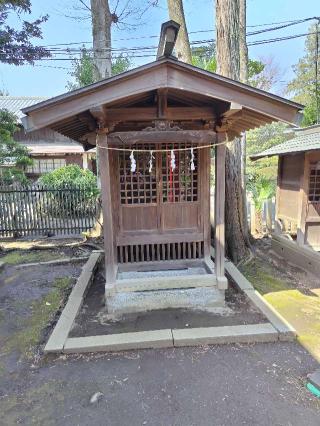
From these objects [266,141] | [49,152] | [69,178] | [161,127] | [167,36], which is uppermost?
[266,141]

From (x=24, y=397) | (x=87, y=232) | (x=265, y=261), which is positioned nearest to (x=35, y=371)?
(x=24, y=397)

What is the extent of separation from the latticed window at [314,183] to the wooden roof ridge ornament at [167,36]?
4.51 m

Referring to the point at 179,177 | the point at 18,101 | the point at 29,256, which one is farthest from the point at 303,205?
the point at 18,101

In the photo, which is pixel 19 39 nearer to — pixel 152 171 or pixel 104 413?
pixel 152 171

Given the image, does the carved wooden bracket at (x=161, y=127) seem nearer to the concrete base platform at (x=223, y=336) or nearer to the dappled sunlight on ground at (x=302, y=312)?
the concrete base platform at (x=223, y=336)

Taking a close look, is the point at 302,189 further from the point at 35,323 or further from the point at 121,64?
the point at 121,64

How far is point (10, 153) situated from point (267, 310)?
9.55 m

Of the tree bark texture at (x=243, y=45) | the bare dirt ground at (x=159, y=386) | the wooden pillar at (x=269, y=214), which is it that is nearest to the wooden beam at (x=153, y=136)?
the bare dirt ground at (x=159, y=386)

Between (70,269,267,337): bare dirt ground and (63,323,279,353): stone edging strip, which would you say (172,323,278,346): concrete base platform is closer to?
(63,323,279,353): stone edging strip

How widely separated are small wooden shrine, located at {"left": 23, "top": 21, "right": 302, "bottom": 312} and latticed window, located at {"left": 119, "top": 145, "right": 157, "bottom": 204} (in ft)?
0.06

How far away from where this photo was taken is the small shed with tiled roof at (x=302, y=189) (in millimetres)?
6312

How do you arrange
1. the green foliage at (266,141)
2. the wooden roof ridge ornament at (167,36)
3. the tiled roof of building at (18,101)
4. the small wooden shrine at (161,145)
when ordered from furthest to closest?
the tiled roof of building at (18,101) → the green foliage at (266,141) → the small wooden shrine at (161,145) → the wooden roof ridge ornament at (167,36)

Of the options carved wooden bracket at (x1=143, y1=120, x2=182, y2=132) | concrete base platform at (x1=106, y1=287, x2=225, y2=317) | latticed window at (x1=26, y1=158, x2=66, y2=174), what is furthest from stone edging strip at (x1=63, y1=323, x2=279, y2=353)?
latticed window at (x1=26, y1=158, x2=66, y2=174)

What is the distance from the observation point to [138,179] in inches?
193
